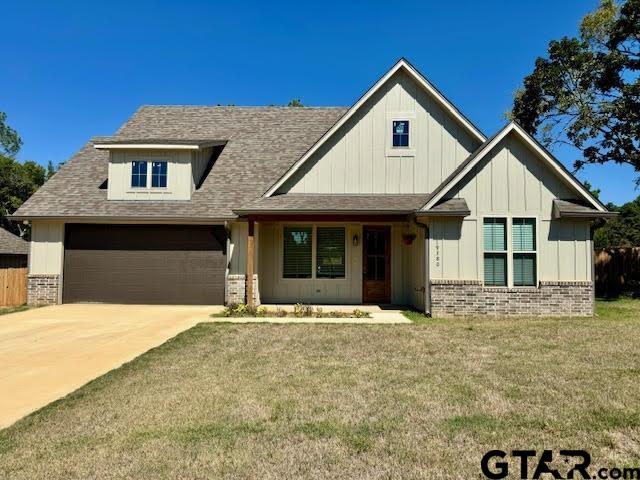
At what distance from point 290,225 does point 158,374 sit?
852 centimetres

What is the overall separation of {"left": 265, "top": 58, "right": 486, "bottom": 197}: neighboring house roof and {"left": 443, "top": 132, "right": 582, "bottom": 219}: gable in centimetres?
207

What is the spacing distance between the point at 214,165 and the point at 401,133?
22.3 ft

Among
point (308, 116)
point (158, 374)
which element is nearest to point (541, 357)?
point (158, 374)

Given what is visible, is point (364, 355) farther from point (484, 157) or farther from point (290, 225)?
point (290, 225)

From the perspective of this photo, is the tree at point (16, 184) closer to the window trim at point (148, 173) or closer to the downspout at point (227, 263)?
the window trim at point (148, 173)

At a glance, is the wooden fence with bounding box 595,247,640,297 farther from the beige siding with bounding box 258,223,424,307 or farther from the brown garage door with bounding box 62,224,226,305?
the brown garage door with bounding box 62,224,226,305

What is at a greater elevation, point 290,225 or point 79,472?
point 290,225

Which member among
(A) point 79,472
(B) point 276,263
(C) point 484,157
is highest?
(C) point 484,157

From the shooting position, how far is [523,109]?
866 inches

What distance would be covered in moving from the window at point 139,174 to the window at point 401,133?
8.22m

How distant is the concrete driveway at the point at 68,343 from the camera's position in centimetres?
537

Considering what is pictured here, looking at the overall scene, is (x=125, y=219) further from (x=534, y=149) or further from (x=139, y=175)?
(x=534, y=149)

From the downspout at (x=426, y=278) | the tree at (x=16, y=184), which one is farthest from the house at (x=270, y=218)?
the tree at (x=16, y=184)

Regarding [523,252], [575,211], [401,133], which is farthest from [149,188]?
[575,211]
